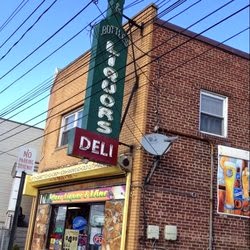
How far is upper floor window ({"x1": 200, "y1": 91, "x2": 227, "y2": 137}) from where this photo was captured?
12852mm

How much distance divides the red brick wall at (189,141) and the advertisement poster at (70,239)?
333 centimetres

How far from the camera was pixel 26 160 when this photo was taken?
11.5 meters

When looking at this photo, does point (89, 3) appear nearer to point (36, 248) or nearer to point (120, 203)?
point (120, 203)

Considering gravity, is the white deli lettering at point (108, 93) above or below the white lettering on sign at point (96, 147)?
above

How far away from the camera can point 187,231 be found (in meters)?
11.4

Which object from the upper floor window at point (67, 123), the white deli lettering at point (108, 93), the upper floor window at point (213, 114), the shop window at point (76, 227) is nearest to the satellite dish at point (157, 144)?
the white deli lettering at point (108, 93)

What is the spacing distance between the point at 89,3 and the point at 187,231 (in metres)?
5.95

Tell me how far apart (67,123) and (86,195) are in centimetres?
363

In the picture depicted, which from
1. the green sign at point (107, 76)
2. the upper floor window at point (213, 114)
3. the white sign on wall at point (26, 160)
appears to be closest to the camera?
the green sign at point (107, 76)

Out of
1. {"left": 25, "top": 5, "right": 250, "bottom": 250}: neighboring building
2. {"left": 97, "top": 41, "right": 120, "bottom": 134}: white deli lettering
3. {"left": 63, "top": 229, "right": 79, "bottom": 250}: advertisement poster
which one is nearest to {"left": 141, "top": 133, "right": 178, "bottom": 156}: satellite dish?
{"left": 25, "top": 5, "right": 250, "bottom": 250}: neighboring building

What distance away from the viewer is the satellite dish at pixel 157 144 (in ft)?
35.9

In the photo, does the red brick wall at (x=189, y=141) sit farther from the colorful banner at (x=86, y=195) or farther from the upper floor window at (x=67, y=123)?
the upper floor window at (x=67, y=123)

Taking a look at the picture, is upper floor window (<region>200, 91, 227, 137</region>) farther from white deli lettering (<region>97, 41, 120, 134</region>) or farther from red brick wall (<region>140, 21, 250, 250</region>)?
white deli lettering (<region>97, 41, 120, 134</region>)

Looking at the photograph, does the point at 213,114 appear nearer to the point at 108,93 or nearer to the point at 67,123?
the point at 108,93
